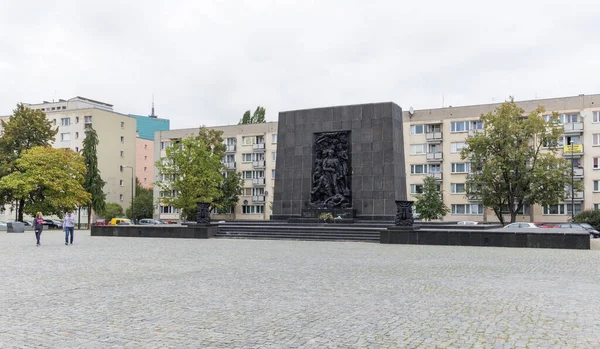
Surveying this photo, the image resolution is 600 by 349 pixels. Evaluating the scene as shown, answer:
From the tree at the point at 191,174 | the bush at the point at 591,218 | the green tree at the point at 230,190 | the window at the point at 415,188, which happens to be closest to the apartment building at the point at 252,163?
the green tree at the point at 230,190

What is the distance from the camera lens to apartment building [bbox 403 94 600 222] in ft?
196

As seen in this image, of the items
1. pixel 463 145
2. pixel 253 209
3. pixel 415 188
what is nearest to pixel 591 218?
pixel 463 145

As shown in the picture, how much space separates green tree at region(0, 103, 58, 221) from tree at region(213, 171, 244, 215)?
2065 centimetres

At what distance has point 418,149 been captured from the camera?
69.0 meters

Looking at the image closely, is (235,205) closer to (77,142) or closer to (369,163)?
(77,142)

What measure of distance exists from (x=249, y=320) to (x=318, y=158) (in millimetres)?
26099

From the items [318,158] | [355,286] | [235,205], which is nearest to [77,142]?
[235,205]

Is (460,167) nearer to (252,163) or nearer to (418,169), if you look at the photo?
(418,169)

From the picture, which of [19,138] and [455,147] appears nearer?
[19,138]

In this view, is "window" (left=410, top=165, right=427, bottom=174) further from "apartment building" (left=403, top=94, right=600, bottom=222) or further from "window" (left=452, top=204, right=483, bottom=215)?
"window" (left=452, top=204, right=483, bottom=215)

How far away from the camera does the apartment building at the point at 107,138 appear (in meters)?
88.2

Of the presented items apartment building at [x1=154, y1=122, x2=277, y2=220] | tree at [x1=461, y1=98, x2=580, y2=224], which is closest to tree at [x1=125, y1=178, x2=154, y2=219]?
apartment building at [x1=154, y1=122, x2=277, y2=220]

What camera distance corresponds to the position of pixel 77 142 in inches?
3506

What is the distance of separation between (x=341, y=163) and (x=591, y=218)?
27198 mm
